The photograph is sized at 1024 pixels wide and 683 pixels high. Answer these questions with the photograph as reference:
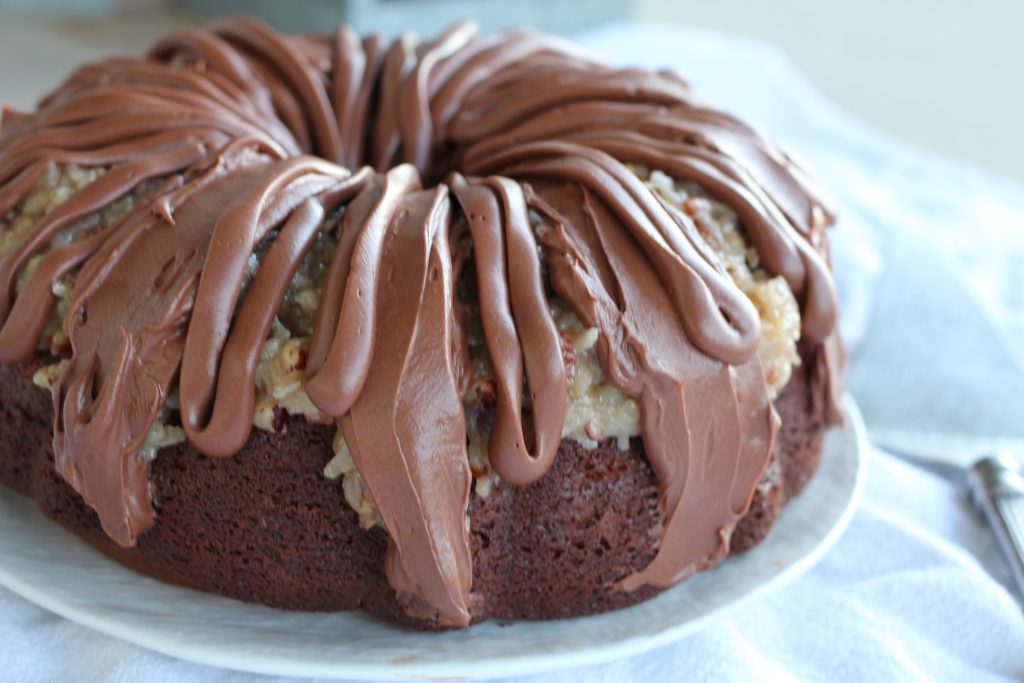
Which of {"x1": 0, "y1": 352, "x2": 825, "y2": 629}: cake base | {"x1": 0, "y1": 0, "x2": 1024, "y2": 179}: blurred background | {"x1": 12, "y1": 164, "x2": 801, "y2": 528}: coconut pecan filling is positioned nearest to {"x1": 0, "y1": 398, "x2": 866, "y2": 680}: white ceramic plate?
{"x1": 0, "y1": 352, "x2": 825, "y2": 629}: cake base

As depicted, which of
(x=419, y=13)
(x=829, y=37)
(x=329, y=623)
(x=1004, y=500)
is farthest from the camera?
(x=829, y=37)

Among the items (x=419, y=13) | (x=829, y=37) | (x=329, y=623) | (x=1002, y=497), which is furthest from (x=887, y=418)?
(x=829, y=37)

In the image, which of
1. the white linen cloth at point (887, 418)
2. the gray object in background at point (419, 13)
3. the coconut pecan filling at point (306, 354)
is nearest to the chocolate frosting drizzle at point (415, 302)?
the coconut pecan filling at point (306, 354)

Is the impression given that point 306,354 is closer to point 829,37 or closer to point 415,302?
point 415,302

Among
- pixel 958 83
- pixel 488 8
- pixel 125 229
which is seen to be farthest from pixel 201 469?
pixel 958 83

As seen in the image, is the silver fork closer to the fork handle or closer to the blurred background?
the fork handle

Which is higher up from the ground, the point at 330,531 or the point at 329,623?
the point at 330,531

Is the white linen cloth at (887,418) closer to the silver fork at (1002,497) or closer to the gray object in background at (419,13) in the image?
the silver fork at (1002,497)
